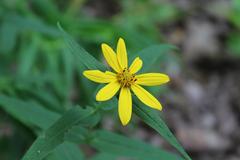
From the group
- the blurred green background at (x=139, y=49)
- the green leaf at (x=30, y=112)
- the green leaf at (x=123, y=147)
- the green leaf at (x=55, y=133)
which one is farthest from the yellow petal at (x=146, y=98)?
the blurred green background at (x=139, y=49)

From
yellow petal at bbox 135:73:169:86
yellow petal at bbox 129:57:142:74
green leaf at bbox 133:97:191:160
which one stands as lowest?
green leaf at bbox 133:97:191:160

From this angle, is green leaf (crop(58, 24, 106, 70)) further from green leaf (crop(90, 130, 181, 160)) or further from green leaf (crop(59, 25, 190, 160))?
green leaf (crop(90, 130, 181, 160))

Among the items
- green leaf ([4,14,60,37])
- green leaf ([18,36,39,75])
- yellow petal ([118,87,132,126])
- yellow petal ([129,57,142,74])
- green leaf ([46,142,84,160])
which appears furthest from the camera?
green leaf ([18,36,39,75])

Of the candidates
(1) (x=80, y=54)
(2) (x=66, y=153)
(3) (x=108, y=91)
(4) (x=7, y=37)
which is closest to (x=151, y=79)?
(3) (x=108, y=91)

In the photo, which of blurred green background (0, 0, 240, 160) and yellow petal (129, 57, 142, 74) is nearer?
yellow petal (129, 57, 142, 74)

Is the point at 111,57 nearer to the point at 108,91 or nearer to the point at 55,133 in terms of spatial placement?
the point at 108,91

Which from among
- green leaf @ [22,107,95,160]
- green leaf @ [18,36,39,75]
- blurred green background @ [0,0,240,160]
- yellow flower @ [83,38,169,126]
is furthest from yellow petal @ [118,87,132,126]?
green leaf @ [18,36,39,75]

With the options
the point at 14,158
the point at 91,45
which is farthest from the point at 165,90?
the point at 14,158
